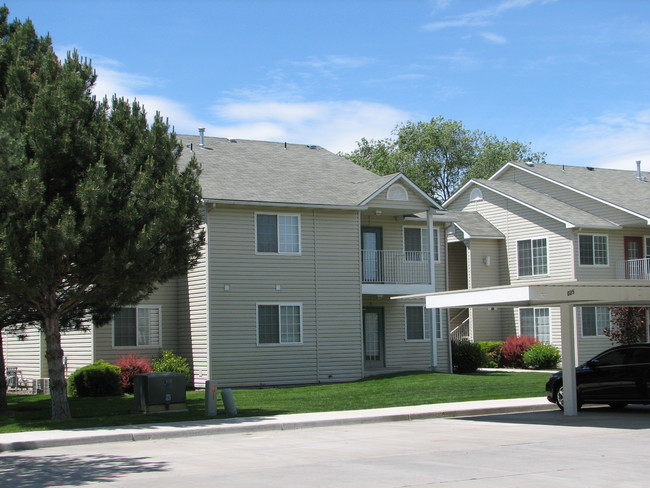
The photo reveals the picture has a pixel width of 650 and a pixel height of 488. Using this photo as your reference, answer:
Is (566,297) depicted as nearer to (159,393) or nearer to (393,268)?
(159,393)

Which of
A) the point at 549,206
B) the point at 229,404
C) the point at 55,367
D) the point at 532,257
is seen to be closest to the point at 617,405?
the point at 229,404

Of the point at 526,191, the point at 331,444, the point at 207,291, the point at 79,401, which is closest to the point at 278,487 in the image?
the point at 331,444

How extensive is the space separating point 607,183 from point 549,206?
4687mm

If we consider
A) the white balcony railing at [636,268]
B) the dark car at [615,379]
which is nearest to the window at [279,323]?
the dark car at [615,379]

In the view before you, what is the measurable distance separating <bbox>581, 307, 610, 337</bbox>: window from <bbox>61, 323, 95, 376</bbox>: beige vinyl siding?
66.2 feet

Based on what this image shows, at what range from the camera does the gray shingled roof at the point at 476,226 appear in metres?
37.9

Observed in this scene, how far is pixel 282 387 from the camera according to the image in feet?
89.9

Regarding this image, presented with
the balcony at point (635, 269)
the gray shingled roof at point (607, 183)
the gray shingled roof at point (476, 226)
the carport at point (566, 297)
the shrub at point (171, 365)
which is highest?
the gray shingled roof at point (607, 183)

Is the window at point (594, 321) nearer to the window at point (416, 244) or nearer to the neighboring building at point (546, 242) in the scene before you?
the neighboring building at point (546, 242)

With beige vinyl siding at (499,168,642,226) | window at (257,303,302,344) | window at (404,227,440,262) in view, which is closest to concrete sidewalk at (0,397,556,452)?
window at (257,303,302,344)

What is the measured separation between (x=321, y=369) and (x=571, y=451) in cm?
1619

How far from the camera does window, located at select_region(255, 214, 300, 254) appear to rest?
27.9 m

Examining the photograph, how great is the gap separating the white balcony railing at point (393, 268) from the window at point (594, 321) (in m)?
8.49

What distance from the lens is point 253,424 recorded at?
56.8 feet
